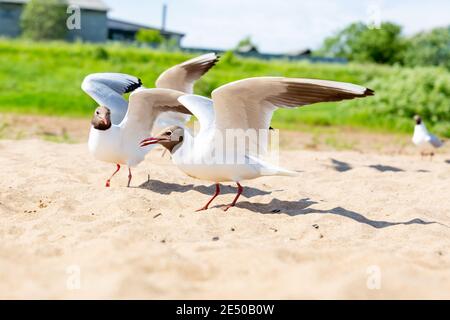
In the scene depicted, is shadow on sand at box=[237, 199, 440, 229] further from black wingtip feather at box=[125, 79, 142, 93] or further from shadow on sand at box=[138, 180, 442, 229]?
black wingtip feather at box=[125, 79, 142, 93]

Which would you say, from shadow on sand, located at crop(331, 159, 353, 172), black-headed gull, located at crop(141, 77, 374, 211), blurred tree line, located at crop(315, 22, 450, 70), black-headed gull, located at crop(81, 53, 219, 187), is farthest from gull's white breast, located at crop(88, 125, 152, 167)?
blurred tree line, located at crop(315, 22, 450, 70)

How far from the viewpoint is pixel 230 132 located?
5.46 meters

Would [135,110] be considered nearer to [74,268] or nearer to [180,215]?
[180,215]

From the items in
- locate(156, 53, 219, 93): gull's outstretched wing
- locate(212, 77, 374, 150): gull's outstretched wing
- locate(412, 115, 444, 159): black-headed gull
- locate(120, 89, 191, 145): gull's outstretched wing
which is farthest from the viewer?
locate(412, 115, 444, 159): black-headed gull

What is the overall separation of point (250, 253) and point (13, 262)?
4.50 ft

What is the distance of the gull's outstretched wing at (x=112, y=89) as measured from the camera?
7160mm

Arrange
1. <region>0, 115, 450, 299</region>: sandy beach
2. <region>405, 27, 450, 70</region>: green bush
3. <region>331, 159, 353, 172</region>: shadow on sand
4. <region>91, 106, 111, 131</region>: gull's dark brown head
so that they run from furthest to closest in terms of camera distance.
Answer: <region>405, 27, 450, 70</region>: green bush < <region>331, 159, 353, 172</region>: shadow on sand < <region>91, 106, 111, 131</region>: gull's dark brown head < <region>0, 115, 450, 299</region>: sandy beach

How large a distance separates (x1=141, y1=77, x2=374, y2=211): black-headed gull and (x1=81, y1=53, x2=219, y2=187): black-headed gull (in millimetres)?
697

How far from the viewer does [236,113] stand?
5312 millimetres

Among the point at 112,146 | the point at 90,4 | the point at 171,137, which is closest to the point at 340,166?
the point at 112,146

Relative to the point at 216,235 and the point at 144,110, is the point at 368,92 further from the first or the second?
the point at 144,110

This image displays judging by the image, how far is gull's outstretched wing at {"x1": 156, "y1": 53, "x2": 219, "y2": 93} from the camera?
7.66 meters

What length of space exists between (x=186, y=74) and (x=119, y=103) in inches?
39.3
